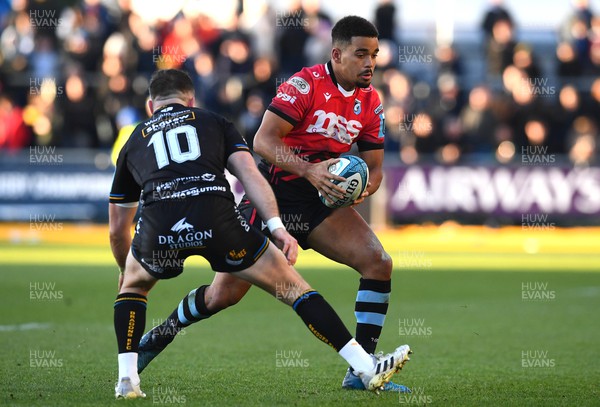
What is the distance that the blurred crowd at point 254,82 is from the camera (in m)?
23.8

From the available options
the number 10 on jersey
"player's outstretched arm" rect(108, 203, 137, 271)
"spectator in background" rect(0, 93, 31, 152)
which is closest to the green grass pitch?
"player's outstretched arm" rect(108, 203, 137, 271)

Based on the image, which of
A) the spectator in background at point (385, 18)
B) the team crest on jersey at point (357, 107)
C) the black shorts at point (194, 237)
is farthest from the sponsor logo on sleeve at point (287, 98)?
the spectator in background at point (385, 18)

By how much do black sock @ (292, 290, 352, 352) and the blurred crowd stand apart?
54.7 ft

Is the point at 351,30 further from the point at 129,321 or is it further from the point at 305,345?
the point at 305,345

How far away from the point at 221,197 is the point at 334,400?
1425 mm

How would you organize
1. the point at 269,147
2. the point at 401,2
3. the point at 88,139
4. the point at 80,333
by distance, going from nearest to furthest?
the point at 269,147 < the point at 80,333 < the point at 88,139 < the point at 401,2

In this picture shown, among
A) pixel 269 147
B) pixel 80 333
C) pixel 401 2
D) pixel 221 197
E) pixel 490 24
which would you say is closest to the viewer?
pixel 221 197

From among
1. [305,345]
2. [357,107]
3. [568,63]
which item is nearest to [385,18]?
[568,63]

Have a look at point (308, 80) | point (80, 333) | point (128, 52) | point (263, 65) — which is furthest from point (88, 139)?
point (308, 80)

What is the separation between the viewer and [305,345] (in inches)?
384

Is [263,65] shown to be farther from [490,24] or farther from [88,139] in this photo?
[490,24]

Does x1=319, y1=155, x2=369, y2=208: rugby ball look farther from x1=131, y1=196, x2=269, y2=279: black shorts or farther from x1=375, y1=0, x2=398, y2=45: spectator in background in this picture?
x1=375, y1=0, x2=398, y2=45: spectator in background

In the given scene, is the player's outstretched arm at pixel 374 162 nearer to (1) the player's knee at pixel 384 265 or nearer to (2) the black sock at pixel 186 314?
(1) the player's knee at pixel 384 265

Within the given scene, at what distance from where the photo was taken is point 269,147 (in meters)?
7.50
